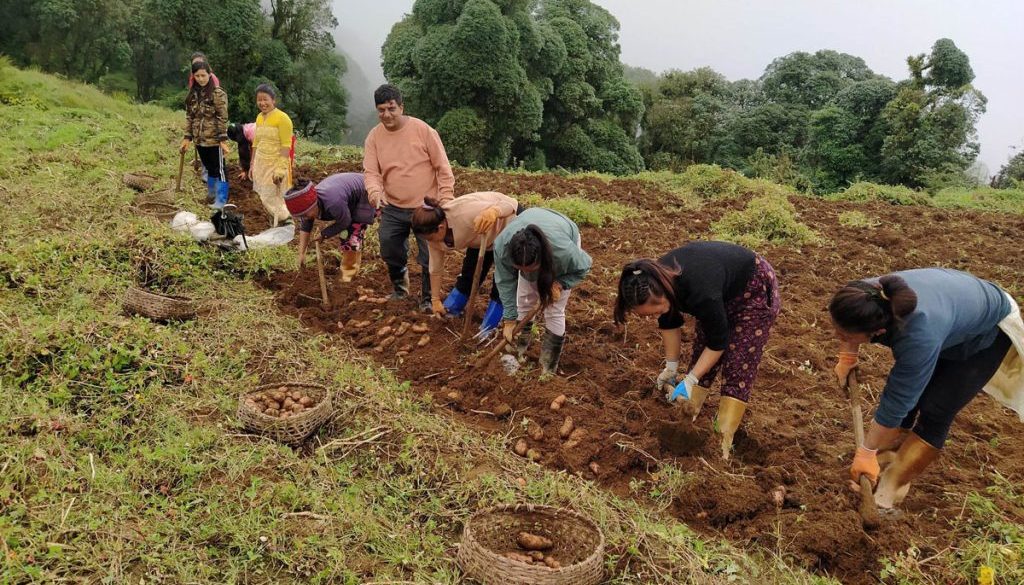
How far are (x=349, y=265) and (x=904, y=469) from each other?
4.47 m

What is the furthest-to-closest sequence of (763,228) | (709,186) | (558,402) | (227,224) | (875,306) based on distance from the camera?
(709,186), (763,228), (227,224), (558,402), (875,306)

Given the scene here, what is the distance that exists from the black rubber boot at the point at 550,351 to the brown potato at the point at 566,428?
1.74ft

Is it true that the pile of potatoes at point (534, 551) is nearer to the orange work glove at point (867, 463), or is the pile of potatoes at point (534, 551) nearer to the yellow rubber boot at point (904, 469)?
the orange work glove at point (867, 463)

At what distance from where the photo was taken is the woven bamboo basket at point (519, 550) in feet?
7.43

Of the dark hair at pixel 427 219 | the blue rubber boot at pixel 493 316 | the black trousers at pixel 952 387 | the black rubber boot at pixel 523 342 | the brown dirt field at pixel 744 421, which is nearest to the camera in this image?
the black trousers at pixel 952 387

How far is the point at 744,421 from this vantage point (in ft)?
11.9

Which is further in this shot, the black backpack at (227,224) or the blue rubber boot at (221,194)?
the blue rubber boot at (221,194)

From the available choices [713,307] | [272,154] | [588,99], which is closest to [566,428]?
[713,307]

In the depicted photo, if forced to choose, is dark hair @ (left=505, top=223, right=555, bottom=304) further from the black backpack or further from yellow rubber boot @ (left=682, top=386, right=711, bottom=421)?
the black backpack

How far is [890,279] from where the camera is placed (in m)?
2.48

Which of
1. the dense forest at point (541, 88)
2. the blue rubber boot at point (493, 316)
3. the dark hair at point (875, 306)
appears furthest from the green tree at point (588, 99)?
the dark hair at point (875, 306)

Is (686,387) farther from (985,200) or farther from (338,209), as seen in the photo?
Answer: (985,200)

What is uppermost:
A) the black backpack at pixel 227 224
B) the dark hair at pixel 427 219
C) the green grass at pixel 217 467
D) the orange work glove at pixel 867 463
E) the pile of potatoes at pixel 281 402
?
the dark hair at pixel 427 219

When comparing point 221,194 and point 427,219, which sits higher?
point 427,219
